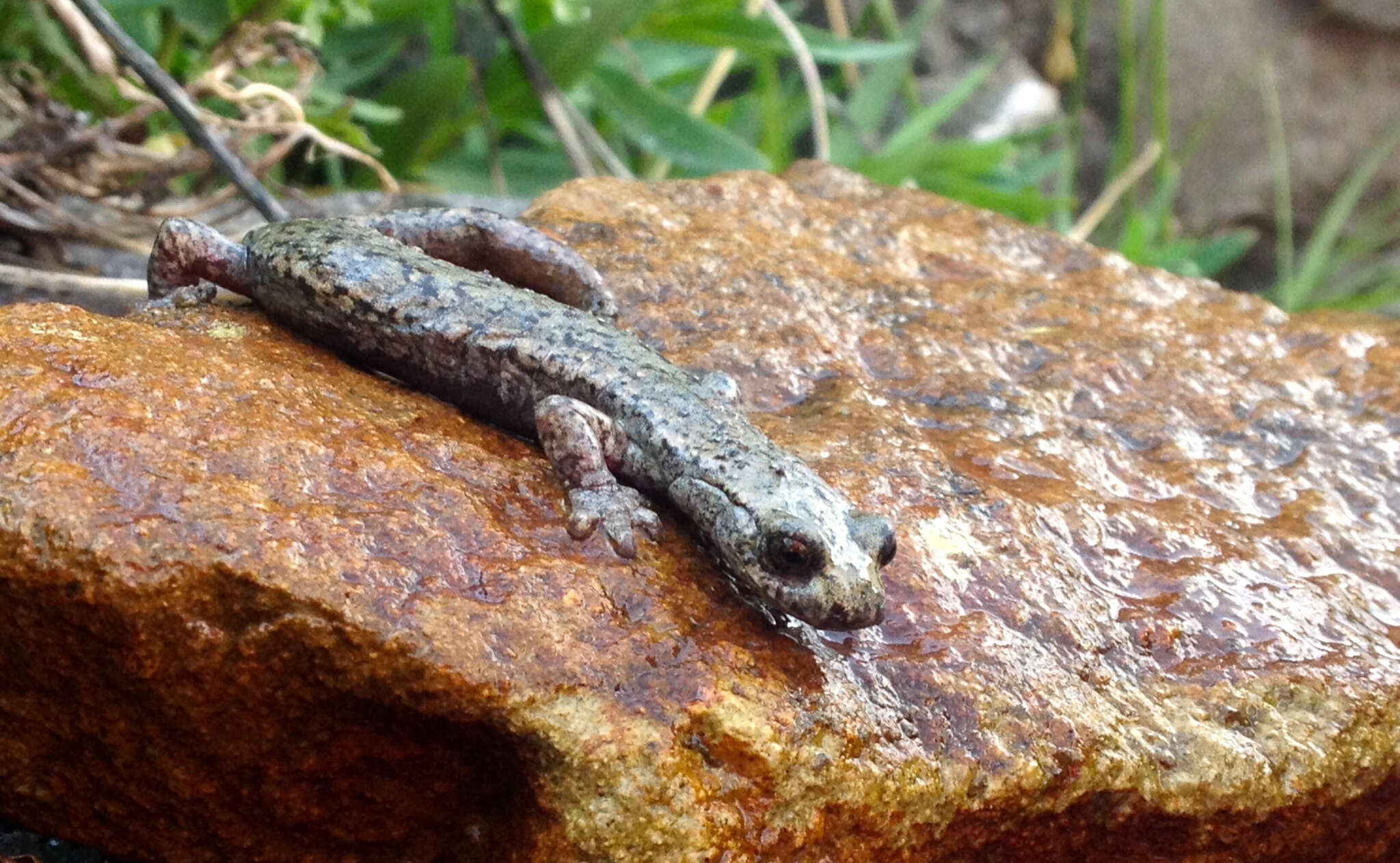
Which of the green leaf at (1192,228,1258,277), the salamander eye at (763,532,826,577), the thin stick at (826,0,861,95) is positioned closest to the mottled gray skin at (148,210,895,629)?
the salamander eye at (763,532,826,577)

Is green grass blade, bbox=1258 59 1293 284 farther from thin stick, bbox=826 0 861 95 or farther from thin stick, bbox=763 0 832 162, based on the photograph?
thin stick, bbox=763 0 832 162

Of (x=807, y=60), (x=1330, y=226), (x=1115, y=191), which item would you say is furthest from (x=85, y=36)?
(x=1330, y=226)

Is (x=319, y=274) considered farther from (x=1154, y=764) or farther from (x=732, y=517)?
(x=1154, y=764)

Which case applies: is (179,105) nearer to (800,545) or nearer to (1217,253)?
(800,545)

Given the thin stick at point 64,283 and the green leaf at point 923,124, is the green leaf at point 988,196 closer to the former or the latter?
the green leaf at point 923,124

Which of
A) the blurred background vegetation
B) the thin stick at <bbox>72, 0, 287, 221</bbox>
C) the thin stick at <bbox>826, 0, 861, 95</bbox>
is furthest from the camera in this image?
the thin stick at <bbox>826, 0, 861, 95</bbox>

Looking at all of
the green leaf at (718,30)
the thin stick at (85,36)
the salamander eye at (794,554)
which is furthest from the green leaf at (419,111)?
the salamander eye at (794,554)

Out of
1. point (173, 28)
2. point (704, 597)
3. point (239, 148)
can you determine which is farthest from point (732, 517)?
point (173, 28)

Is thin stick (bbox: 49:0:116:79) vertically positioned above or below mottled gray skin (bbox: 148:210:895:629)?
above
